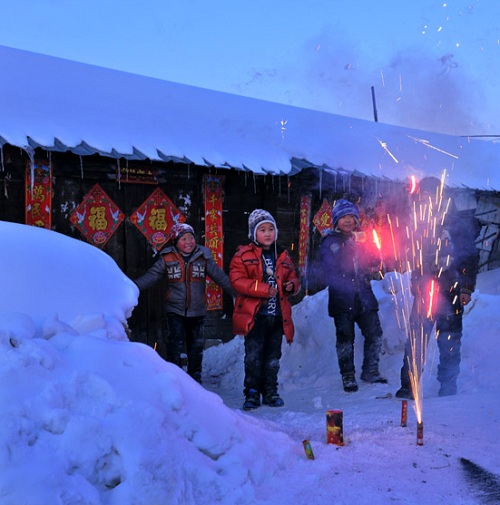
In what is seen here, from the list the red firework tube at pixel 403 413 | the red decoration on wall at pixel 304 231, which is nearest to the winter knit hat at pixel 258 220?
the red firework tube at pixel 403 413

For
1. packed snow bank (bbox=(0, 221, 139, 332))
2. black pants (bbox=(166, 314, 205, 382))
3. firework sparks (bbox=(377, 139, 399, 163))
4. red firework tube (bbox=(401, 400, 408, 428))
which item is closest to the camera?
packed snow bank (bbox=(0, 221, 139, 332))

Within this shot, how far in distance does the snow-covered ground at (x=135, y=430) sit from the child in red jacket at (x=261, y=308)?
77 centimetres

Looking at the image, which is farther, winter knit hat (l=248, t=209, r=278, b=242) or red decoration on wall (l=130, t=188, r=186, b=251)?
red decoration on wall (l=130, t=188, r=186, b=251)

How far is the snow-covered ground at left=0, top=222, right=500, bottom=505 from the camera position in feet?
6.58

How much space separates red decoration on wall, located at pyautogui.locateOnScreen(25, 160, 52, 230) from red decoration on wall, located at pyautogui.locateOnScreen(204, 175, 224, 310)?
198 cm

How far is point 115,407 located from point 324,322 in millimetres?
4163

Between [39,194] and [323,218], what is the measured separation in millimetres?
4162

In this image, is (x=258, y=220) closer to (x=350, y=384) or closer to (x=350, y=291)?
(x=350, y=291)

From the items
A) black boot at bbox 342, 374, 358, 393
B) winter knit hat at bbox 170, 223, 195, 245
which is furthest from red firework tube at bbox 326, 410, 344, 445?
winter knit hat at bbox 170, 223, 195, 245

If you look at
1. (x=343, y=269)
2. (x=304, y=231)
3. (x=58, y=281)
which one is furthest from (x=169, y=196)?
(x=58, y=281)

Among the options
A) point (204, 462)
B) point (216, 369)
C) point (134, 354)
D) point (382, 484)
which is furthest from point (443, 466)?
point (216, 369)

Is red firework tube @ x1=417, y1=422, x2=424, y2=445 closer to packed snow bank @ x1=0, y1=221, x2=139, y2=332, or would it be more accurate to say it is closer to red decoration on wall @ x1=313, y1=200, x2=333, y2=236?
packed snow bank @ x1=0, y1=221, x2=139, y2=332

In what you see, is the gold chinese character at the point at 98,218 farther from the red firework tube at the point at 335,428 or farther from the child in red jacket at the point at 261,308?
the red firework tube at the point at 335,428

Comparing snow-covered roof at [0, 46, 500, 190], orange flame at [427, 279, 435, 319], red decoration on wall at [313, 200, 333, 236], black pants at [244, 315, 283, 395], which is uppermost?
snow-covered roof at [0, 46, 500, 190]
